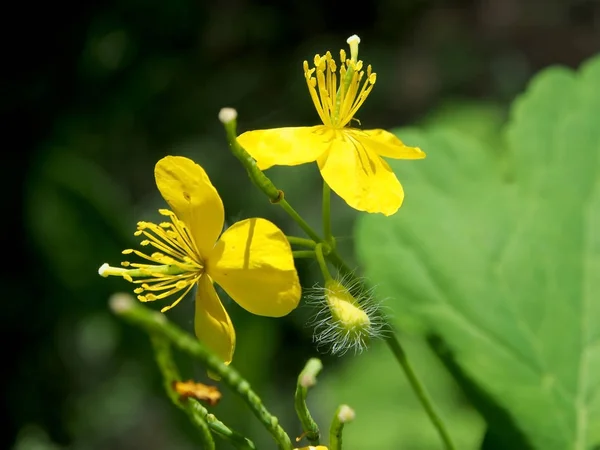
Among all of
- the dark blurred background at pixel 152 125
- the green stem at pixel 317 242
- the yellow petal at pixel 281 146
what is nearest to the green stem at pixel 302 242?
the green stem at pixel 317 242

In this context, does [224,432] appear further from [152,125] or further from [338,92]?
[152,125]

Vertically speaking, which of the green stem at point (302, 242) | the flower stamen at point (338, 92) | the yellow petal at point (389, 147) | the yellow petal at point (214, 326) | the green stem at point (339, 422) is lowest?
the green stem at point (339, 422)

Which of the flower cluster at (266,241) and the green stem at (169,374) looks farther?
the flower cluster at (266,241)

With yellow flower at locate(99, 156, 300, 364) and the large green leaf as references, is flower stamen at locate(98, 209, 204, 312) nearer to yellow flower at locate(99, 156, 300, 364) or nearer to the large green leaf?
yellow flower at locate(99, 156, 300, 364)

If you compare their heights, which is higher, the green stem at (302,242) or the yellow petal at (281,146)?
the yellow petal at (281,146)

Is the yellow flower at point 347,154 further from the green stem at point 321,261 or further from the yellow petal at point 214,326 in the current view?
the yellow petal at point 214,326

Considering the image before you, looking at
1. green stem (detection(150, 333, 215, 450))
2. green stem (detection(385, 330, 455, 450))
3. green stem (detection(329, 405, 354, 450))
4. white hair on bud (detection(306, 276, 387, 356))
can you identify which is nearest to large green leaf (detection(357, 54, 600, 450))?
green stem (detection(385, 330, 455, 450))

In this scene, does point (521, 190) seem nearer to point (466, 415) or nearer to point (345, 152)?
point (345, 152)
